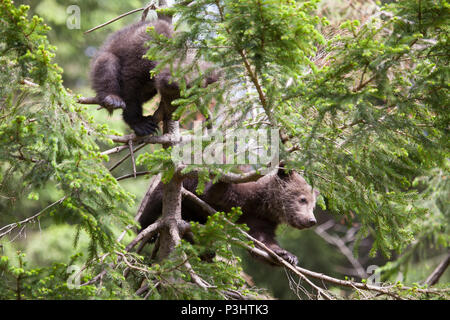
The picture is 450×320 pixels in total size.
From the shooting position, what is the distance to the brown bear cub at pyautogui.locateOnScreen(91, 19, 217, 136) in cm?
448

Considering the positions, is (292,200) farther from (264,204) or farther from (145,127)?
(145,127)

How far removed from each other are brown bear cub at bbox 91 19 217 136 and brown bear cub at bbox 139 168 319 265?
0.93 metres

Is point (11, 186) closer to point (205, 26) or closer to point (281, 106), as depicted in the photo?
point (205, 26)

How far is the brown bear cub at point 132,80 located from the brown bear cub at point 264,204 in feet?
3.05

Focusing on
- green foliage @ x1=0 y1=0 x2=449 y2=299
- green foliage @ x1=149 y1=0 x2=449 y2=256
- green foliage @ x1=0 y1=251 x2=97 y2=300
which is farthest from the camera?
green foliage @ x1=149 y1=0 x2=449 y2=256

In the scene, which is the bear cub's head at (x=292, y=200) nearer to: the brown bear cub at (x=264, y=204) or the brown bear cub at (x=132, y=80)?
the brown bear cub at (x=264, y=204)

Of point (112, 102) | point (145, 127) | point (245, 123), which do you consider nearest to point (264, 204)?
point (145, 127)

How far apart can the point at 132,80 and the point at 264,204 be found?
194 centimetres

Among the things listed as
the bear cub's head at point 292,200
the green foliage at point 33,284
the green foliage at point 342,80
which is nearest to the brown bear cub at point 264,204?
the bear cub's head at point 292,200

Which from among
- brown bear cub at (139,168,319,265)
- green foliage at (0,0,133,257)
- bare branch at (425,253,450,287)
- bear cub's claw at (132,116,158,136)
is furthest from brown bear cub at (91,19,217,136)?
bare branch at (425,253,450,287)

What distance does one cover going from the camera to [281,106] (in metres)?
3.47

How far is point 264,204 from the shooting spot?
5121 millimetres

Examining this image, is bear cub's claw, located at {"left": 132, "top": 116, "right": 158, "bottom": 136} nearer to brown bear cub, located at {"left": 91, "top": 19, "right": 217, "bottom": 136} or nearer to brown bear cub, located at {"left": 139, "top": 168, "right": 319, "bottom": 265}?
brown bear cub, located at {"left": 91, "top": 19, "right": 217, "bottom": 136}
